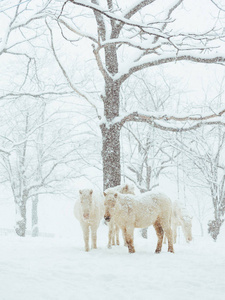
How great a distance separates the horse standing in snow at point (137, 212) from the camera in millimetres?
5781

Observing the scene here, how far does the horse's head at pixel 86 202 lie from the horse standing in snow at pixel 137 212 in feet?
1.32

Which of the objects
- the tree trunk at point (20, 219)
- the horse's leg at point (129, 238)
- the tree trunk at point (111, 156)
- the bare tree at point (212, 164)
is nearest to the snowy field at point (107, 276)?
the horse's leg at point (129, 238)

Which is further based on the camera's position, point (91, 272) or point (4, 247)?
point (4, 247)

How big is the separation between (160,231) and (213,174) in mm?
9036

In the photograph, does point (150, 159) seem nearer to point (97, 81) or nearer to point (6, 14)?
point (97, 81)

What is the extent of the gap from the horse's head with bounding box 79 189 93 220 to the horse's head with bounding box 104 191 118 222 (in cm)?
45

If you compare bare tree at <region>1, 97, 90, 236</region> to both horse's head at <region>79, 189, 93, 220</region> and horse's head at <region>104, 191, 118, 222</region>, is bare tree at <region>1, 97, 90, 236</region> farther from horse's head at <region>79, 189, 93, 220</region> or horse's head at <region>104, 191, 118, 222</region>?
horse's head at <region>104, 191, 118, 222</region>

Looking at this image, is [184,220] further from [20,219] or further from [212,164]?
[20,219]

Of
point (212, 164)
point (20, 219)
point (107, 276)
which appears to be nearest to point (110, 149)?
point (107, 276)

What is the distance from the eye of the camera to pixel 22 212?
656 inches

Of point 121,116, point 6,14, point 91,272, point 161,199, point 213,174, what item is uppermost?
point 6,14

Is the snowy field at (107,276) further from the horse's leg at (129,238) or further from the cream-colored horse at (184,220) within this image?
the cream-colored horse at (184,220)

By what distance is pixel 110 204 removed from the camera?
568 cm

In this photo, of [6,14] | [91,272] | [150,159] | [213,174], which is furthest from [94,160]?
[91,272]
